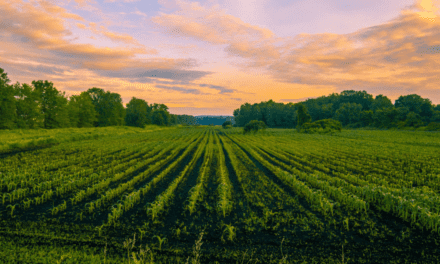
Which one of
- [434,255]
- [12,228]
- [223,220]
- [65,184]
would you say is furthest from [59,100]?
[434,255]

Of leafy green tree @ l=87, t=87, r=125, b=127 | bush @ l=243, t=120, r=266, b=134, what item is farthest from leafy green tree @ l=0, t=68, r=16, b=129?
bush @ l=243, t=120, r=266, b=134

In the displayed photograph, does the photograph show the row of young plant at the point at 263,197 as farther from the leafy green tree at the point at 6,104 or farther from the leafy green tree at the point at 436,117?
the leafy green tree at the point at 436,117

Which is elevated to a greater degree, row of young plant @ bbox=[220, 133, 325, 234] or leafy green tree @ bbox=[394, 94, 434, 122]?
leafy green tree @ bbox=[394, 94, 434, 122]

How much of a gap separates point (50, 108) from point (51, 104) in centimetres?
114

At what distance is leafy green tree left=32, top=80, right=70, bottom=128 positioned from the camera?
175 ft

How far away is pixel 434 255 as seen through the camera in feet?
17.2

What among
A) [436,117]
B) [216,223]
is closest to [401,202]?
[216,223]

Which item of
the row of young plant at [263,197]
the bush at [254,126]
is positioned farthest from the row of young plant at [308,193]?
the bush at [254,126]

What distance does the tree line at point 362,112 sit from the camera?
247ft

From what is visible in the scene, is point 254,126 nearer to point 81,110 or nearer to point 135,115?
point 81,110

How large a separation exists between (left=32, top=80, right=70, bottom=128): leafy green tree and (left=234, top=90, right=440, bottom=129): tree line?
253 feet

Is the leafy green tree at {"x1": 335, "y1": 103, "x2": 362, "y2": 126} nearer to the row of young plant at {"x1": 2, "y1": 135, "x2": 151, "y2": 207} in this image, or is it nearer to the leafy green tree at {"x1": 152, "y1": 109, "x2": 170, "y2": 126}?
the leafy green tree at {"x1": 152, "y1": 109, "x2": 170, "y2": 126}

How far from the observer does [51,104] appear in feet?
178

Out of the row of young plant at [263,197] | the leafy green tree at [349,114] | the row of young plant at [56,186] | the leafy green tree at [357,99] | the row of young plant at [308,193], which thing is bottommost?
the row of young plant at [56,186]
